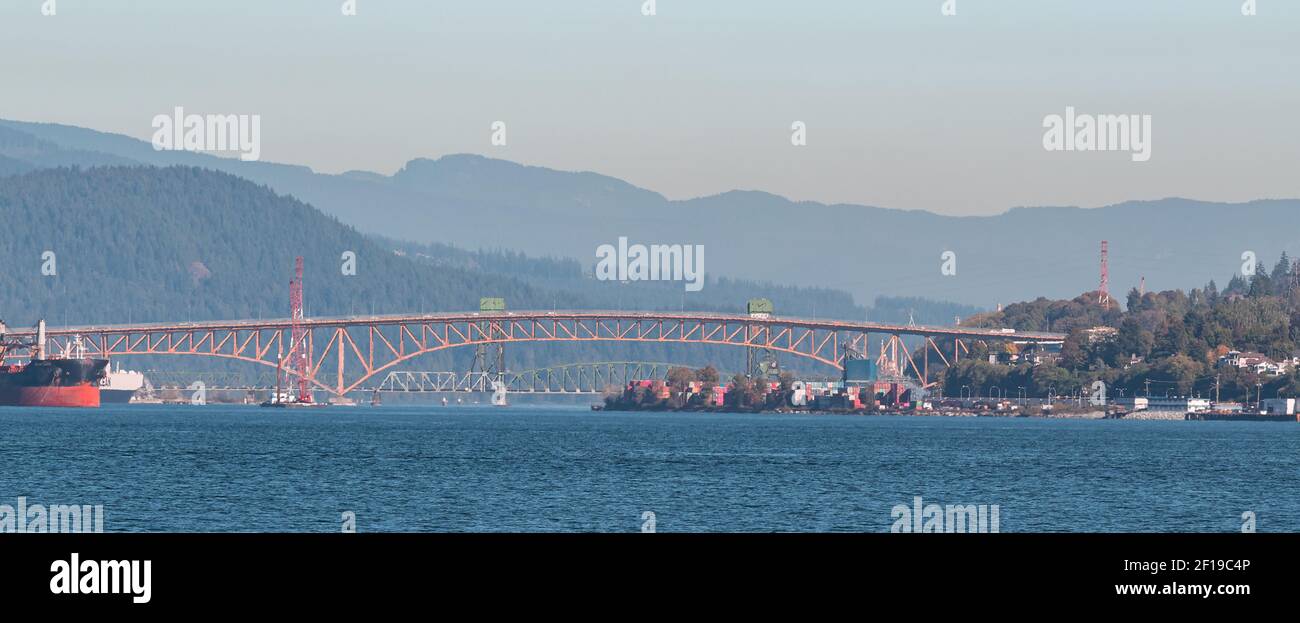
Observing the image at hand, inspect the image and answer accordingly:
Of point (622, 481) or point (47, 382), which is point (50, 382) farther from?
point (622, 481)

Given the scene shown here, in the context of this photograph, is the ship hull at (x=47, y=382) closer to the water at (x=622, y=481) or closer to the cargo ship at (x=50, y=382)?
the cargo ship at (x=50, y=382)

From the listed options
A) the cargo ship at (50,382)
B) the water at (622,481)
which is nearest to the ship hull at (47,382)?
the cargo ship at (50,382)

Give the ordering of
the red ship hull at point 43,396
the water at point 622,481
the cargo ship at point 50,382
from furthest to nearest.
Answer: the red ship hull at point 43,396 < the cargo ship at point 50,382 < the water at point 622,481

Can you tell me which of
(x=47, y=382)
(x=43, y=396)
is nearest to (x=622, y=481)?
(x=47, y=382)

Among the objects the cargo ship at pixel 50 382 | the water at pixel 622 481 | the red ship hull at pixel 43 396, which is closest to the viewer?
the water at pixel 622 481

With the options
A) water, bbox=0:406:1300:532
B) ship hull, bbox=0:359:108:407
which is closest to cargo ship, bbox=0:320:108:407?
ship hull, bbox=0:359:108:407
